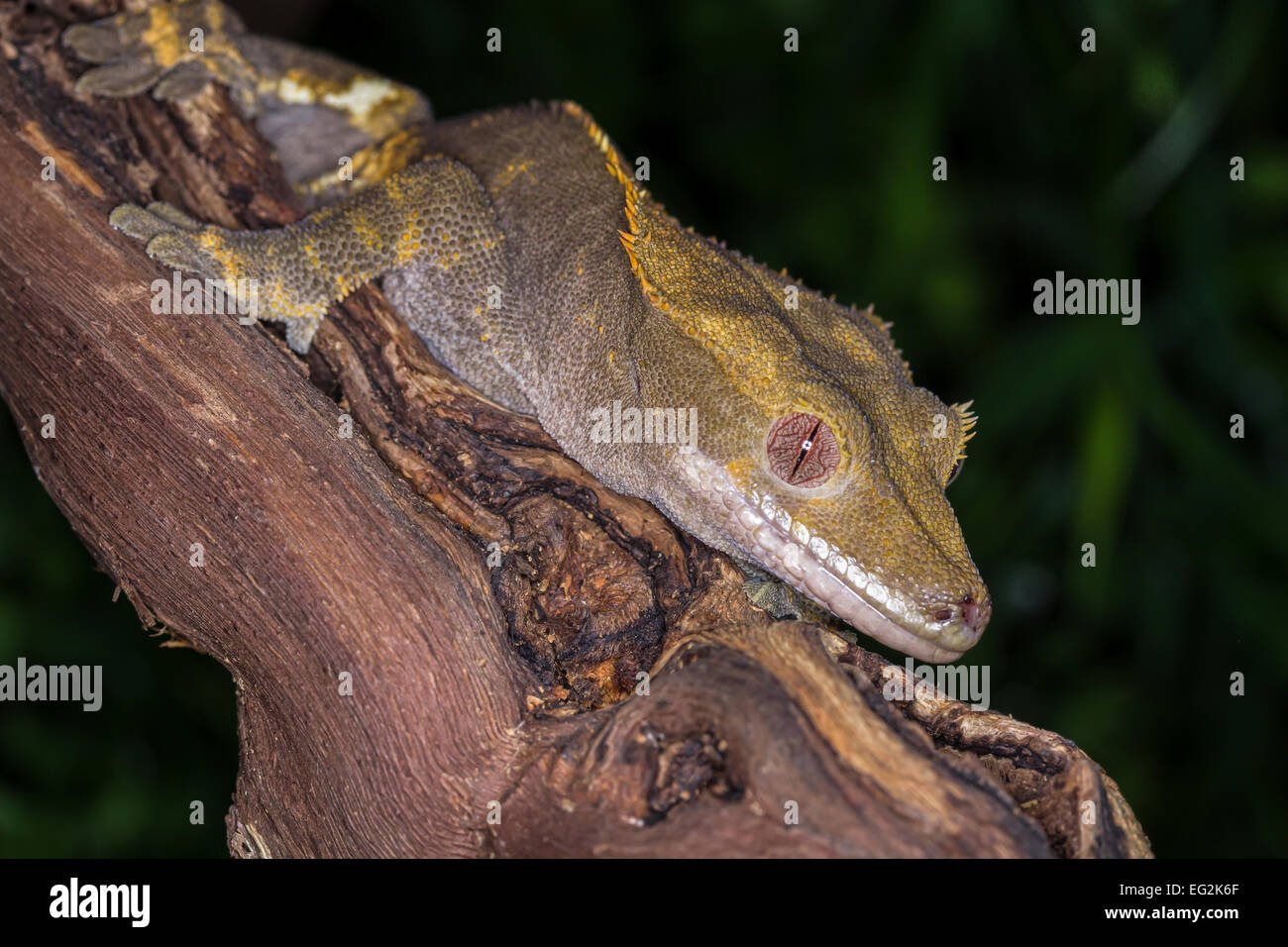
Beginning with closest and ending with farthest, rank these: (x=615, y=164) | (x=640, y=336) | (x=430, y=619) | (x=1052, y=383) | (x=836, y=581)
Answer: (x=430, y=619) < (x=836, y=581) < (x=640, y=336) < (x=615, y=164) < (x=1052, y=383)

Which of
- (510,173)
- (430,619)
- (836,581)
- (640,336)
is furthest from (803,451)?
(510,173)

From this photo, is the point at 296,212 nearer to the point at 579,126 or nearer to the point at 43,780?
the point at 579,126

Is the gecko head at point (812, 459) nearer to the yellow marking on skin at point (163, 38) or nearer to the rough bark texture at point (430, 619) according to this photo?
the rough bark texture at point (430, 619)

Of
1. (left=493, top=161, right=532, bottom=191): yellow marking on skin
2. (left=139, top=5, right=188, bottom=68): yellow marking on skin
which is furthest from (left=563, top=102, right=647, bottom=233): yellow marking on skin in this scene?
(left=139, top=5, right=188, bottom=68): yellow marking on skin

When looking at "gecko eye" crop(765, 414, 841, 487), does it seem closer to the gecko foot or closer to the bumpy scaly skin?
the bumpy scaly skin

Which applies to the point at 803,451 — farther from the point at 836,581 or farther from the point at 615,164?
the point at 615,164

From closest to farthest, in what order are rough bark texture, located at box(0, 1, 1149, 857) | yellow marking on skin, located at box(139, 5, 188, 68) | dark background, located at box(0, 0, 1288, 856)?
rough bark texture, located at box(0, 1, 1149, 857), yellow marking on skin, located at box(139, 5, 188, 68), dark background, located at box(0, 0, 1288, 856)

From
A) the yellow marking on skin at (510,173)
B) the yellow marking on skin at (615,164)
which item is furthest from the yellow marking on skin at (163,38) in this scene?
the yellow marking on skin at (615,164)
